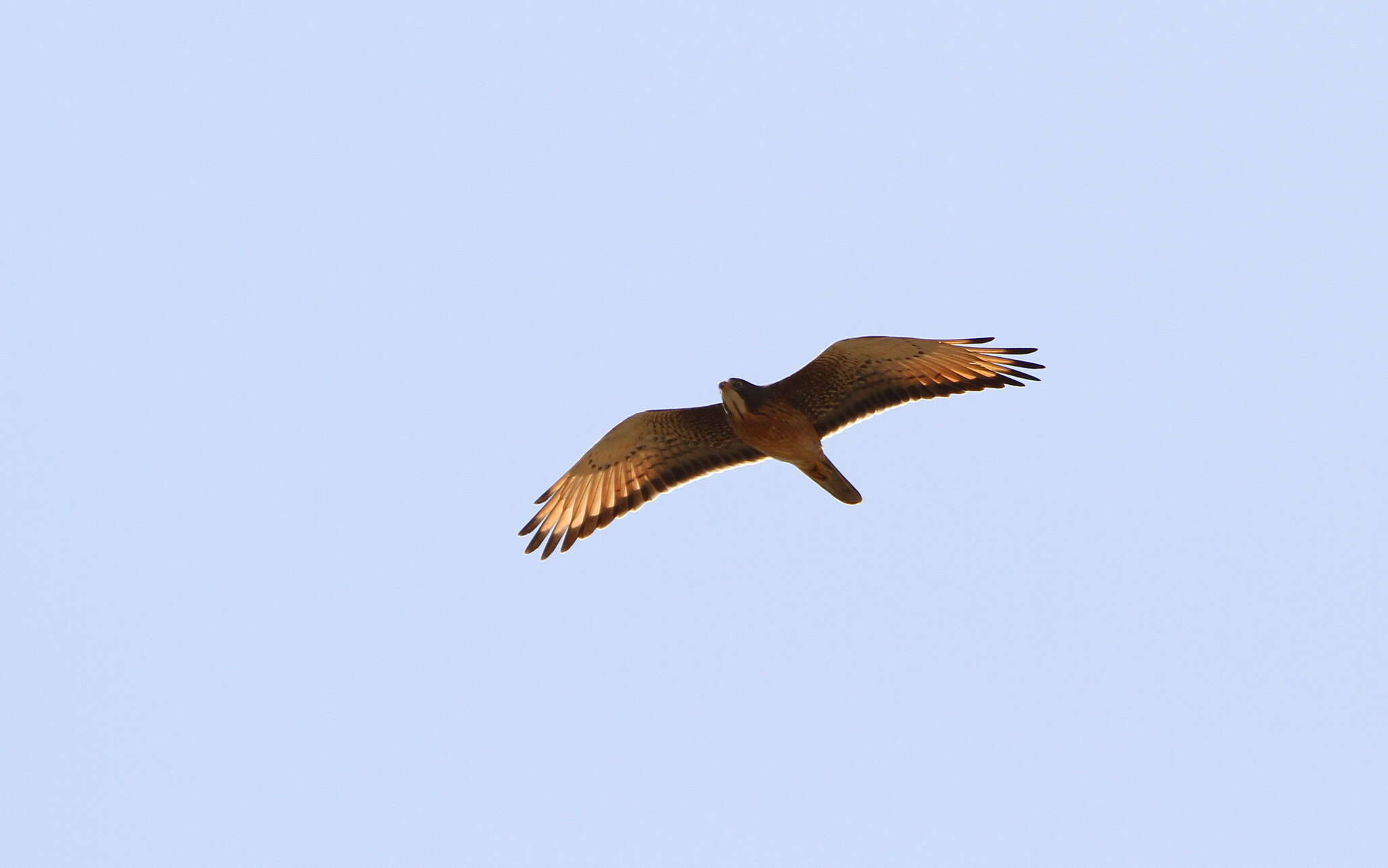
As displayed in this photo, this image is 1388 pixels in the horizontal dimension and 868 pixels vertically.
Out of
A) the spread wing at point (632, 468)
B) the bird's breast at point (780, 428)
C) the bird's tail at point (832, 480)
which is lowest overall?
the bird's tail at point (832, 480)

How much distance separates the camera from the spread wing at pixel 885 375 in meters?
15.0

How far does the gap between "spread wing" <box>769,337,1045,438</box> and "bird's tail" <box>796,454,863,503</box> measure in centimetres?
40

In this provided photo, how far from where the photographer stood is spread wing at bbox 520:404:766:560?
1572 cm

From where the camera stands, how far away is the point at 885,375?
15.4 metres

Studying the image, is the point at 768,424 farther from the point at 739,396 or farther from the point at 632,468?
the point at 632,468

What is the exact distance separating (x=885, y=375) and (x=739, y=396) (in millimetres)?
1739

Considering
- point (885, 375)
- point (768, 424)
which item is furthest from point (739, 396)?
point (885, 375)

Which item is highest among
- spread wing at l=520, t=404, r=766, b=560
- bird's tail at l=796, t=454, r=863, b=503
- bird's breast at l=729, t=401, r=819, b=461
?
spread wing at l=520, t=404, r=766, b=560

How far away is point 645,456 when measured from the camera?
52.5 ft

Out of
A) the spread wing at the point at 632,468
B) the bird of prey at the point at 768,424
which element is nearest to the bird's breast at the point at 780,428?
the bird of prey at the point at 768,424

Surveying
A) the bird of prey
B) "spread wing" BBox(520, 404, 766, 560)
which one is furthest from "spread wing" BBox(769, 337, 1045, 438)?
"spread wing" BBox(520, 404, 766, 560)

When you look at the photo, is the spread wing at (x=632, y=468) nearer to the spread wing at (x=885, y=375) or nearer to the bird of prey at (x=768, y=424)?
the bird of prey at (x=768, y=424)

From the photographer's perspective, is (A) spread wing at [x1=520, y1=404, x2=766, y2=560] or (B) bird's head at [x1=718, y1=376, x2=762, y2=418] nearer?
(B) bird's head at [x1=718, y1=376, x2=762, y2=418]

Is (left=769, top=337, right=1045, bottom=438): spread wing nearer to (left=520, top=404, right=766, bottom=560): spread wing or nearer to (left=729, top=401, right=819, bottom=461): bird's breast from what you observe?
(left=729, top=401, right=819, bottom=461): bird's breast
